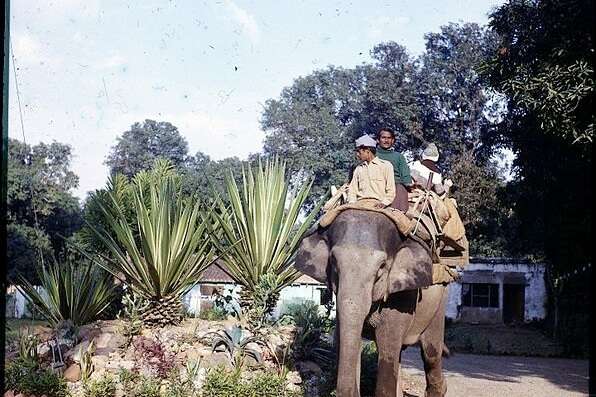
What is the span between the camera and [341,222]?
6941 mm

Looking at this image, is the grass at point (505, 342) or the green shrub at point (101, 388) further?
the grass at point (505, 342)

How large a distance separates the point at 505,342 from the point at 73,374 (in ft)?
70.9

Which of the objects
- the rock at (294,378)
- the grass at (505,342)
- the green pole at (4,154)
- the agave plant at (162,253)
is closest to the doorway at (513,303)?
the grass at (505,342)

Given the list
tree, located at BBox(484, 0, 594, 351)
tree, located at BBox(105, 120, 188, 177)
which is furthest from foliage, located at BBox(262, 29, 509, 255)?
tree, located at BBox(105, 120, 188, 177)

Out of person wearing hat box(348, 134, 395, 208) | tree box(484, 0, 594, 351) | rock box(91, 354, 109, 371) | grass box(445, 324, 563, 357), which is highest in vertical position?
tree box(484, 0, 594, 351)

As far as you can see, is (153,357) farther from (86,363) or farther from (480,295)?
(480,295)

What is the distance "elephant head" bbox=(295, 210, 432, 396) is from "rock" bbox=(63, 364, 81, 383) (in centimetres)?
429

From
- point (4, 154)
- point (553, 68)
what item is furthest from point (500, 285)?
point (4, 154)

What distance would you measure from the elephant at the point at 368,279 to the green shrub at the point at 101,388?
3.66 m

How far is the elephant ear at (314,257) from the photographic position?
7.16 metres

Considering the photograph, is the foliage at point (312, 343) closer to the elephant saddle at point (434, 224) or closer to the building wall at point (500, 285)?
the elephant saddle at point (434, 224)

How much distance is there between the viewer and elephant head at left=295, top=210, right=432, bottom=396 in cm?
632

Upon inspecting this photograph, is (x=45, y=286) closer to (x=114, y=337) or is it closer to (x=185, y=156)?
(x=114, y=337)

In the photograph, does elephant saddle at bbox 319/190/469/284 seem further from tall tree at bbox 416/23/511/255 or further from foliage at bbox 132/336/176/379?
tall tree at bbox 416/23/511/255
